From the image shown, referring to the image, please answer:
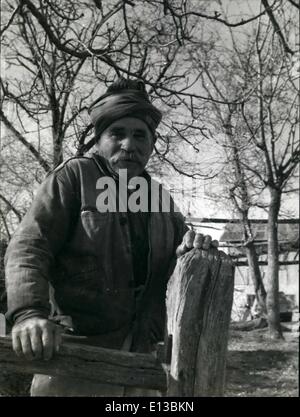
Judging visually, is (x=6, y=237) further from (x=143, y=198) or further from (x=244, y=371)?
(x=143, y=198)

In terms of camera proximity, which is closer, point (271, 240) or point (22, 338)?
point (22, 338)

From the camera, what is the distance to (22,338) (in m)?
1.79

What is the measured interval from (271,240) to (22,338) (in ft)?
39.6

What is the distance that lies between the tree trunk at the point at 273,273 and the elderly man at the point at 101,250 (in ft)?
36.3

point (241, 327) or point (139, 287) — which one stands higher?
point (139, 287)

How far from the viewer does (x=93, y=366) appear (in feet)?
5.94

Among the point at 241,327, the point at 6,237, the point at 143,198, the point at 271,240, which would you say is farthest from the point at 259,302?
the point at 143,198

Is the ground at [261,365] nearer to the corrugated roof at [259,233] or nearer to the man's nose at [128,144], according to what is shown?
the corrugated roof at [259,233]

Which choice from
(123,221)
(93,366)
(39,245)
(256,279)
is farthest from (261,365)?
(93,366)

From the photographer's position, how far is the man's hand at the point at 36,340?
1762mm

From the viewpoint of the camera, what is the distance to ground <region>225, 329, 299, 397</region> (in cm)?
873

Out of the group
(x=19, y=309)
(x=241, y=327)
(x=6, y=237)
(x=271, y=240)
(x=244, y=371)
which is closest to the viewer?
(x=19, y=309)

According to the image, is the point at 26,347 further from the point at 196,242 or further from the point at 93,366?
the point at 196,242
